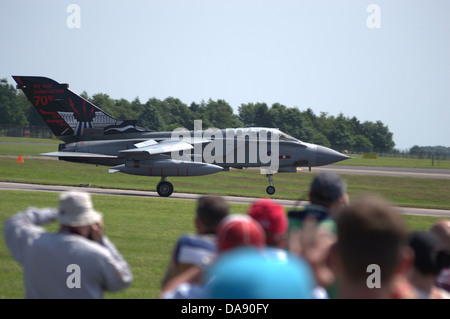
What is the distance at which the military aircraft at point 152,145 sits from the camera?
25.5 m

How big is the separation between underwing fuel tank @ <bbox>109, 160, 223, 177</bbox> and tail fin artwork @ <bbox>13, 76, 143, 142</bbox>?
2457 mm

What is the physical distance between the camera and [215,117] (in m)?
97.4

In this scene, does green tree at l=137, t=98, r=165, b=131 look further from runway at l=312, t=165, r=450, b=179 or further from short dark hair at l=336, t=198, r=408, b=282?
short dark hair at l=336, t=198, r=408, b=282

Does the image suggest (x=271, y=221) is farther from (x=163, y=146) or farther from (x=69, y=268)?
(x=163, y=146)

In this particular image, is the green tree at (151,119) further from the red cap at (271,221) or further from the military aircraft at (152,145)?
the red cap at (271,221)

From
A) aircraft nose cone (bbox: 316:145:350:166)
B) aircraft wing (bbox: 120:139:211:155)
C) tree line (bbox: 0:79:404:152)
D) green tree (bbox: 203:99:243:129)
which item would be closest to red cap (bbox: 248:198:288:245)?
aircraft wing (bbox: 120:139:211:155)

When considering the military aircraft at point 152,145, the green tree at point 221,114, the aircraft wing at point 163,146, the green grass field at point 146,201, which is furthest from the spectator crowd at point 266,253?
the green tree at point 221,114

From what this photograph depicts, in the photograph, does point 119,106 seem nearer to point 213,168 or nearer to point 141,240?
point 213,168

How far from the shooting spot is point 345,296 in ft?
9.29

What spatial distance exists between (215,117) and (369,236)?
9514 cm

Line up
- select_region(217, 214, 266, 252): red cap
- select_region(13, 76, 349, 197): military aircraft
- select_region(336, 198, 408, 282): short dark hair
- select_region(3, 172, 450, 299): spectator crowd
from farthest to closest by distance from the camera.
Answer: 1. select_region(13, 76, 349, 197): military aircraft
2. select_region(217, 214, 266, 252): red cap
3. select_region(336, 198, 408, 282): short dark hair
4. select_region(3, 172, 450, 299): spectator crowd

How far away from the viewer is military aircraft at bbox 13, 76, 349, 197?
25516 mm

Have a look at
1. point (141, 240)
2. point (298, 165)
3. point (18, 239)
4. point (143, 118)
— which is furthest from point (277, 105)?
point (18, 239)
